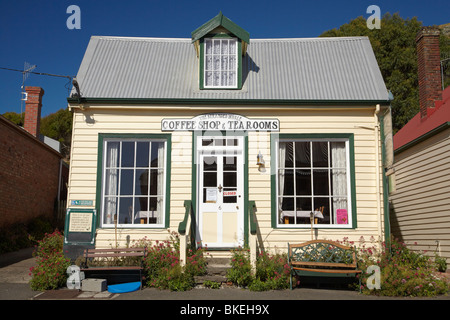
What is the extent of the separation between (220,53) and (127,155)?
3349mm

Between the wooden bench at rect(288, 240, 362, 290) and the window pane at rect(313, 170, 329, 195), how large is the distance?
1.40 meters

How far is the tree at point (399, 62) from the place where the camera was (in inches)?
1013

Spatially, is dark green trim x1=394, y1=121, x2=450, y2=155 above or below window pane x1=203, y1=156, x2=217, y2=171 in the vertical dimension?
above

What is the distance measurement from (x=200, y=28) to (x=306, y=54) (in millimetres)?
2967

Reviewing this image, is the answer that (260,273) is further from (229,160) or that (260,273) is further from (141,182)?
(141,182)

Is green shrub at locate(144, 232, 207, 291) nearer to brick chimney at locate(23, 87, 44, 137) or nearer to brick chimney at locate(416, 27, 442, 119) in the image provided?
brick chimney at locate(416, 27, 442, 119)

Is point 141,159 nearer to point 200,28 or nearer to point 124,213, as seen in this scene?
point 124,213

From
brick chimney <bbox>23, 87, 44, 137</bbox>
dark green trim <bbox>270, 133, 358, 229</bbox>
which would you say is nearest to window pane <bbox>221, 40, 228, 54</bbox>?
dark green trim <bbox>270, 133, 358, 229</bbox>

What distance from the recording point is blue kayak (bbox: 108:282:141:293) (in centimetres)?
794

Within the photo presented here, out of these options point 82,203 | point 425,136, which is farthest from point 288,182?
point 82,203

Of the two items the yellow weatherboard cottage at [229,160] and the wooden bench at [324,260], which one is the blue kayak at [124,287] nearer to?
the yellow weatherboard cottage at [229,160]

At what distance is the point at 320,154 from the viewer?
9859mm
